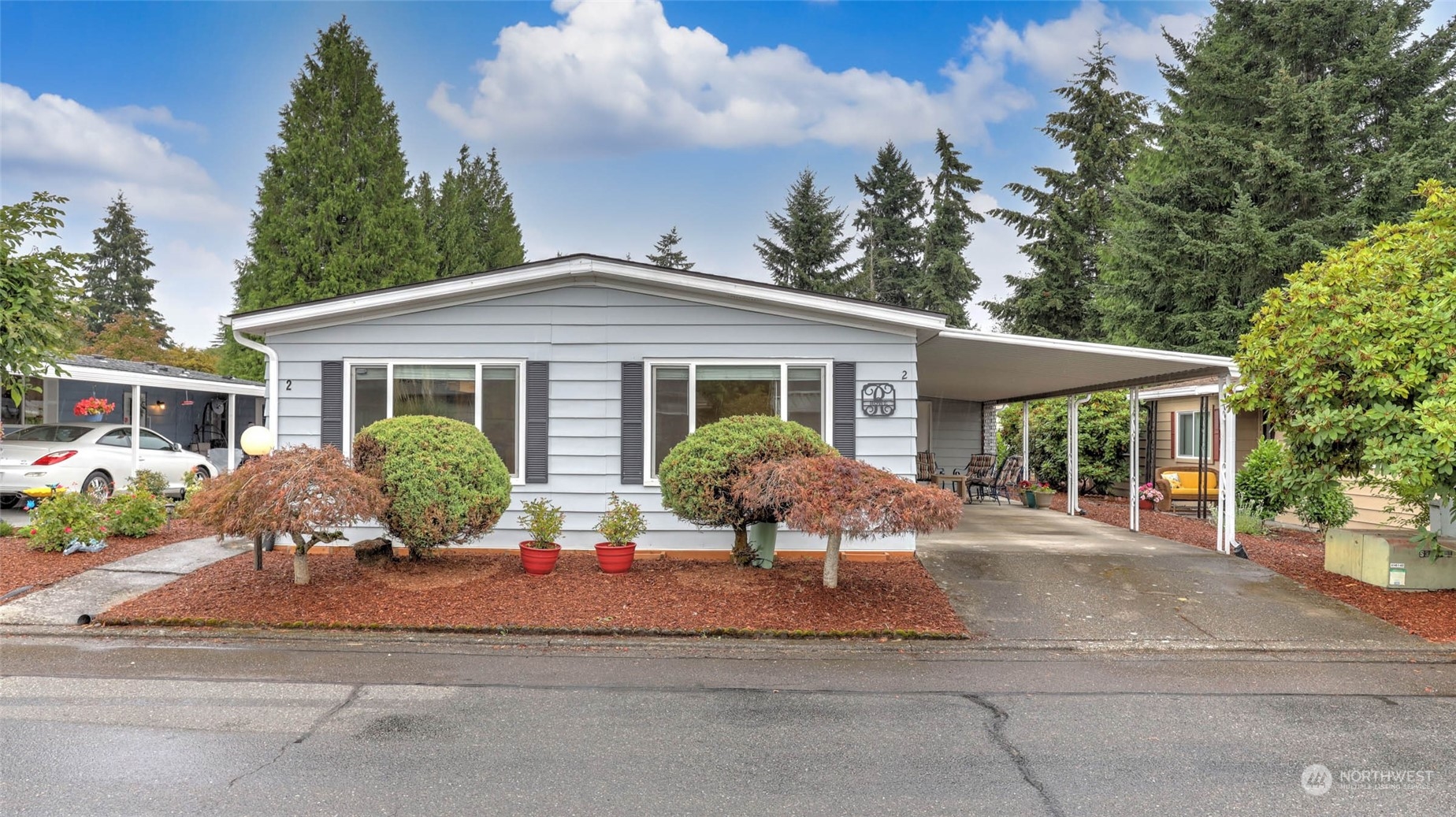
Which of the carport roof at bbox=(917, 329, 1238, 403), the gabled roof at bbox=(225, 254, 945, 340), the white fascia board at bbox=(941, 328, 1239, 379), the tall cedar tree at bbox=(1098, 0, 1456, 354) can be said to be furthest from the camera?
the tall cedar tree at bbox=(1098, 0, 1456, 354)

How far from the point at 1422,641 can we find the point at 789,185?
2776 cm

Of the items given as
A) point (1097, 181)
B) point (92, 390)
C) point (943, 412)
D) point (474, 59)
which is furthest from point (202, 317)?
point (1097, 181)

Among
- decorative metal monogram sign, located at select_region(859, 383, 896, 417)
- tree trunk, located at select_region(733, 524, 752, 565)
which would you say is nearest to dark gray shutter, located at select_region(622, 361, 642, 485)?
tree trunk, located at select_region(733, 524, 752, 565)

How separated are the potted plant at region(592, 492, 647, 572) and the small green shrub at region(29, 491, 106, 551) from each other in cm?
544

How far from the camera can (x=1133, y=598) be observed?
659cm

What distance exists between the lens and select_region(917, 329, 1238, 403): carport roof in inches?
317

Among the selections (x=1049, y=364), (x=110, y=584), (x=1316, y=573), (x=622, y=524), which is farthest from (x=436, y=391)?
(x=1316, y=573)

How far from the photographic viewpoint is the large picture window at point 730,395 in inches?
308

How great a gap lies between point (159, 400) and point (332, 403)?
13135 mm

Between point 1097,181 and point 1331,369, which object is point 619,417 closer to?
point 1331,369

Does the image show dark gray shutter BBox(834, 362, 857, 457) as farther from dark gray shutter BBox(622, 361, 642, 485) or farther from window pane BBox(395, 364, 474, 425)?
window pane BBox(395, 364, 474, 425)

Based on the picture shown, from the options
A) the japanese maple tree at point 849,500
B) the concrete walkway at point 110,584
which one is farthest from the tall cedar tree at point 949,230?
the concrete walkway at point 110,584

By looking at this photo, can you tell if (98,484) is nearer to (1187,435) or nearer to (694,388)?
(694,388)

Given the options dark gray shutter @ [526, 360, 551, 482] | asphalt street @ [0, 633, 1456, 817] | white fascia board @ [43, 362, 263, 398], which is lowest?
asphalt street @ [0, 633, 1456, 817]
